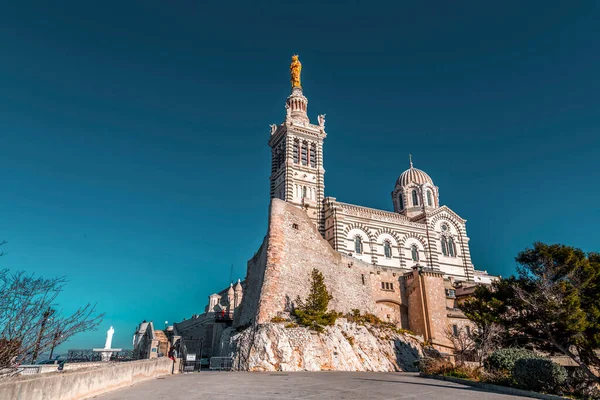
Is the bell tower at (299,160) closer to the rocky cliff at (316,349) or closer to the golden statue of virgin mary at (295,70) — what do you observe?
the golden statue of virgin mary at (295,70)

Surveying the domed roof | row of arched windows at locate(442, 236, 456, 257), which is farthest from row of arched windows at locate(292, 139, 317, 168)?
row of arched windows at locate(442, 236, 456, 257)

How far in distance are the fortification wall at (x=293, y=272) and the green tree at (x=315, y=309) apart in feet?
3.59

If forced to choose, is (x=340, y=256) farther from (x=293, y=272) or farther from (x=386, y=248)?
(x=386, y=248)

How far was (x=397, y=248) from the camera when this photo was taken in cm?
4528

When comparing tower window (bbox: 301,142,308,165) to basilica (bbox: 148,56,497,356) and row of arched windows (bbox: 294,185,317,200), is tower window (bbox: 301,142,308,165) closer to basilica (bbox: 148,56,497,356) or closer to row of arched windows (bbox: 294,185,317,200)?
basilica (bbox: 148,56,497,356)

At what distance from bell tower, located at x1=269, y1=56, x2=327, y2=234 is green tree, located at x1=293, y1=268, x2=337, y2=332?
15.8 metres

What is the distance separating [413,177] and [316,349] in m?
35.8

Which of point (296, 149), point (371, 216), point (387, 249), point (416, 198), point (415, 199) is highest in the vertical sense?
point (296, 149)

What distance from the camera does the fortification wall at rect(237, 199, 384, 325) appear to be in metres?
28.5

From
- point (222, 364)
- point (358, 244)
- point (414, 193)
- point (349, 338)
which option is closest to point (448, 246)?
point (414, 193)

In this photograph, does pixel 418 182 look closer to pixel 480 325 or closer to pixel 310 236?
pixel 310 236

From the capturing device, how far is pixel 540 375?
531 inches

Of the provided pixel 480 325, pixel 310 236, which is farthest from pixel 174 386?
pixel 310 236

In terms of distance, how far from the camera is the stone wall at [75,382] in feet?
22.3
